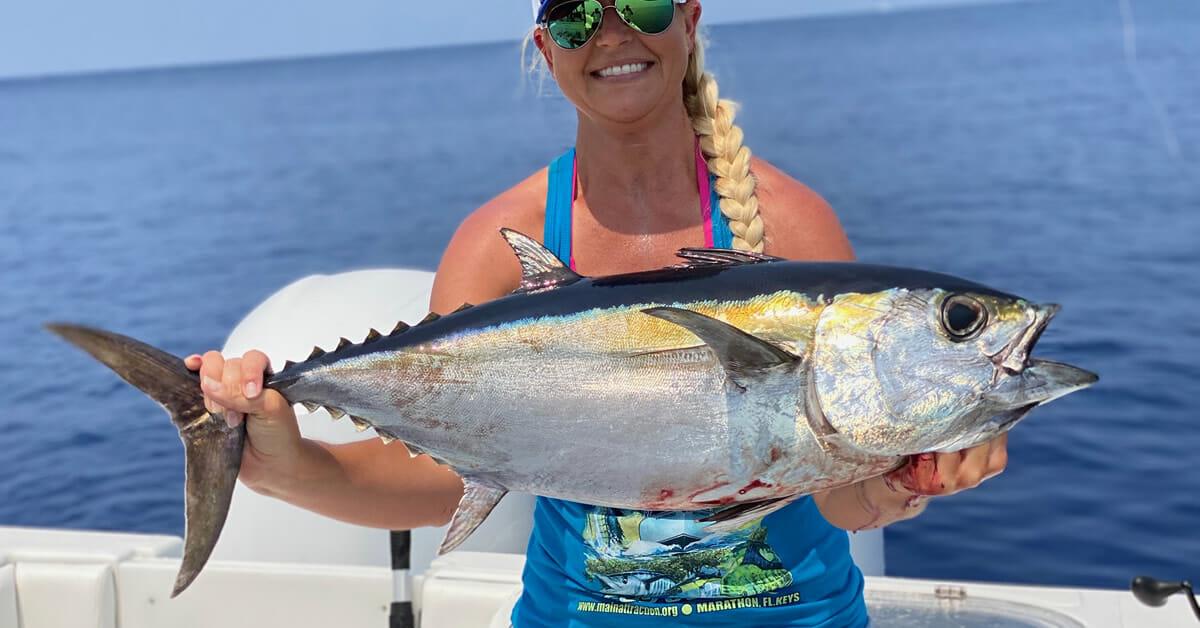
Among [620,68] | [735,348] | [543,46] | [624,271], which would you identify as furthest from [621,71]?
[735,348]

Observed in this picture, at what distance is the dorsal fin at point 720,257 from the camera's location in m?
1.99

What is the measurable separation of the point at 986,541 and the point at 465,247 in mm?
6402

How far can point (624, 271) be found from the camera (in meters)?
2.36

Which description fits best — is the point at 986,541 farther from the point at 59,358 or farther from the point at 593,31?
the point at 59,358

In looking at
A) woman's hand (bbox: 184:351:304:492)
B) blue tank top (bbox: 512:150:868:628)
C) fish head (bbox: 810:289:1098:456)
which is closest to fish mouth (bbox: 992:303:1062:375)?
fish head (bbox: 810:289:1098:456)

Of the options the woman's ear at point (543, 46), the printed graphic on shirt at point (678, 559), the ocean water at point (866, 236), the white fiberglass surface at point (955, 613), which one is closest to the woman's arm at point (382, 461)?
the woman's ear at point (543, 46)

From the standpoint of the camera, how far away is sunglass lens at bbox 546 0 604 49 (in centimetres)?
214

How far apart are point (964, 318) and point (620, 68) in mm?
823

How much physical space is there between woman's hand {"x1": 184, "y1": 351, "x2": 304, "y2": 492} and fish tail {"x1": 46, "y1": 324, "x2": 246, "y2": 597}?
2 cm

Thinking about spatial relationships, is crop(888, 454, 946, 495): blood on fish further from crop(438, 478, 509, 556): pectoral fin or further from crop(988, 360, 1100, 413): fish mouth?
crop(438, 478, 509, 556): pectoral fin

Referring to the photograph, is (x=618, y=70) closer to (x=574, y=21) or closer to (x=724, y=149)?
(x=574, y=21)

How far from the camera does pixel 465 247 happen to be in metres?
2.39

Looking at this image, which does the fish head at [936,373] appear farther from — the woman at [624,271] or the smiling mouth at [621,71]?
the smiling mouth at [621,71]

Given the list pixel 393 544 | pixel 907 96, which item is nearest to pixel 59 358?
pixel 393 544
